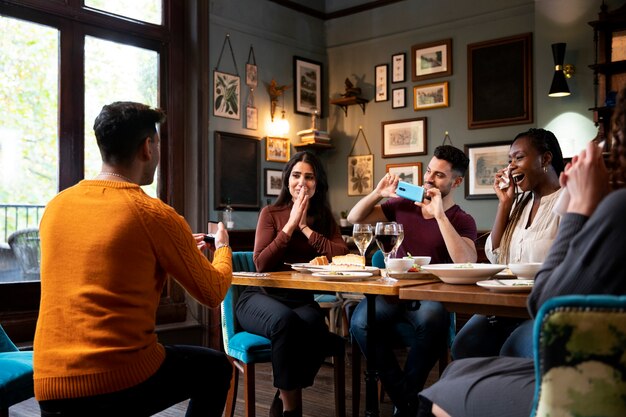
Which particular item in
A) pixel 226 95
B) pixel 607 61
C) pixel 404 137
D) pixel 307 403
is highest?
pixel 607 61

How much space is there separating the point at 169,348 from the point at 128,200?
48 cm

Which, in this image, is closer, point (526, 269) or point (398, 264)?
point (526, 269)

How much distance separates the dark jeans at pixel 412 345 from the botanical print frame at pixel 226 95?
3.41 meters

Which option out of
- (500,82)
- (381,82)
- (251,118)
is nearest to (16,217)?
(251,118)

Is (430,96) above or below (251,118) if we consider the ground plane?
above

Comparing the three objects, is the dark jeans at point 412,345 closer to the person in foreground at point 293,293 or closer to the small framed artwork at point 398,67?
the person in foreground at point 293,293

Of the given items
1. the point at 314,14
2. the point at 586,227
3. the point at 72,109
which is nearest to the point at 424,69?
the point at 314,14

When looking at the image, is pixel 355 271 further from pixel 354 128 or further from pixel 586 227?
pixel 354 128

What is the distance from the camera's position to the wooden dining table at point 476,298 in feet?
5.67

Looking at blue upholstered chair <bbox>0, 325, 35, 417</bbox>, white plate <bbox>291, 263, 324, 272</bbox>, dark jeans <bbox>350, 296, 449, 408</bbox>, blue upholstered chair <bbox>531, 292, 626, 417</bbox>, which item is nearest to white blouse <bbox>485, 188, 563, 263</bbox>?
dark jeans <bbox>350, 296, 449, 408</bbox>

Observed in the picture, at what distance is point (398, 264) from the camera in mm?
2299

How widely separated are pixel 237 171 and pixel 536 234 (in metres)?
3.80

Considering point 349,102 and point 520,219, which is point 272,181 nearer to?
point 349,102

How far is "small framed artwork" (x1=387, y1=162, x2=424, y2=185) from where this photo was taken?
6219 mm
